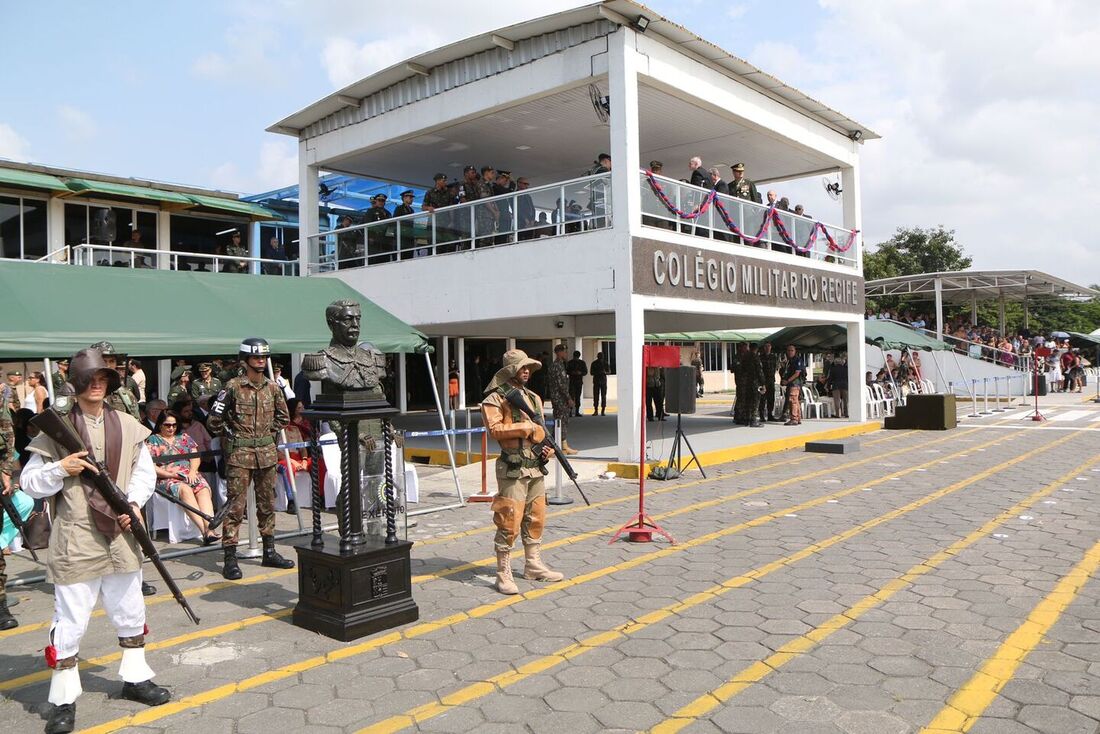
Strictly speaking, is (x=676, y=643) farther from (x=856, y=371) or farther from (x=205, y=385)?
(x=856, y=371)

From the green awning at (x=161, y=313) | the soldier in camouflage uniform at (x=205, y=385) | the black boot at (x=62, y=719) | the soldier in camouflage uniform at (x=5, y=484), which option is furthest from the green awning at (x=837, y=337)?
the black boot at (x=62, y=719)

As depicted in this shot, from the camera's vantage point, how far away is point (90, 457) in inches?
145

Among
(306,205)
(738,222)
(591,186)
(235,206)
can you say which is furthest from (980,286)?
(235,206)

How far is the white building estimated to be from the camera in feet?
38.4

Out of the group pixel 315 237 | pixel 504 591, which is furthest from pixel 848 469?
pixel 315 237

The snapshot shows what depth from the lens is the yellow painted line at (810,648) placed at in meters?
Answer: 3.63

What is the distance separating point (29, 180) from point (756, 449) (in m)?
16.3

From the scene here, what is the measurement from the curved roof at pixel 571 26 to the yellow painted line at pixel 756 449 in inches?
266

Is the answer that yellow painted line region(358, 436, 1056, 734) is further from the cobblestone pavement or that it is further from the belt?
the belt

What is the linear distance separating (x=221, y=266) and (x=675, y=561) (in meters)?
14.7

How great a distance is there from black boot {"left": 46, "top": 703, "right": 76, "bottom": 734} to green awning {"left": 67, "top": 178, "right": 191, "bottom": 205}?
16413mm

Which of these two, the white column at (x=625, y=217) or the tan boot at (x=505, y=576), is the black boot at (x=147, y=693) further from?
the white column at (x=625, y=217)

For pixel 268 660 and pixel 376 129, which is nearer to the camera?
pixel 268 660

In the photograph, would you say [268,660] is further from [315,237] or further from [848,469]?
[315,237]
